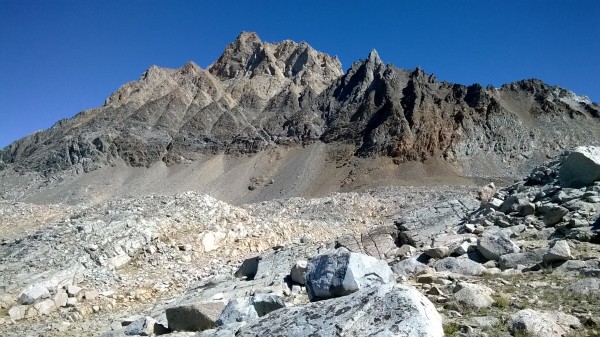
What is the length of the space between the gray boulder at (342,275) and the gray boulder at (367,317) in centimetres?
75

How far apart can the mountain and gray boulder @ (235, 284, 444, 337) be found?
8225 centimetres

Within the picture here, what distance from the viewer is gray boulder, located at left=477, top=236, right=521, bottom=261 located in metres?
9.77

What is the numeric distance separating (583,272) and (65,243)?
16.4 meters

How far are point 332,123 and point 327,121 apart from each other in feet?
13.8

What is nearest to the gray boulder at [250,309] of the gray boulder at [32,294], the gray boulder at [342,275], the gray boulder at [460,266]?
the gray boulder at [342,275]

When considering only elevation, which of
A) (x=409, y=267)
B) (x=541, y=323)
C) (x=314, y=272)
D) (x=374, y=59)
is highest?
(x=374, y=59)

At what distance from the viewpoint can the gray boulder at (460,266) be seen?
Answer: 888 centimetres

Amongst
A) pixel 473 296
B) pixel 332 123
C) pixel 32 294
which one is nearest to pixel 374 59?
pixel 332 123

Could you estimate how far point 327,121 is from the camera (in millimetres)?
109188

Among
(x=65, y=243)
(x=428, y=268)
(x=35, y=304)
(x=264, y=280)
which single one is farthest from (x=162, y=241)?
(x=428, y=268)

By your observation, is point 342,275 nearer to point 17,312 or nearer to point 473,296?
point 473,296

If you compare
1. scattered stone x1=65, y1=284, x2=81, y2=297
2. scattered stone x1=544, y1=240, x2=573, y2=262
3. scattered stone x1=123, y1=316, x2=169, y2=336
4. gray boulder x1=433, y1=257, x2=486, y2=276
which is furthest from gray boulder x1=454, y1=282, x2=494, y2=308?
scattered stone x1=65, y1=284, x2=81, y2=297

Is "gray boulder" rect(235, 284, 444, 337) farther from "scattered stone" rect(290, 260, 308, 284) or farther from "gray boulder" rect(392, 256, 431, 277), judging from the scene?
"scattered stone" rect(290, 260, 308, 284)

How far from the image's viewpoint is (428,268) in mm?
9203
